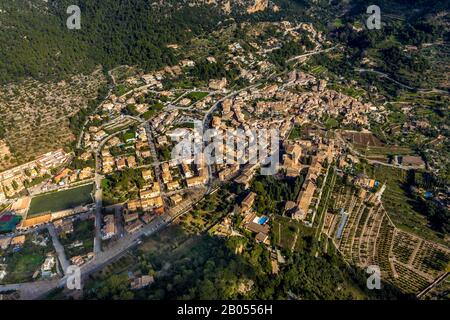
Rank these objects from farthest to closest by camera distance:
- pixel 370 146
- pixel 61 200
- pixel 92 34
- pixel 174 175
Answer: pixel 92 34 < pixel 370 146 < pixel 174 175 < pixel 61 200

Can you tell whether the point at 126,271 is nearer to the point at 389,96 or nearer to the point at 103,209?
the point at 103,209

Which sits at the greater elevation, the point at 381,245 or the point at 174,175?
the point at 174,175

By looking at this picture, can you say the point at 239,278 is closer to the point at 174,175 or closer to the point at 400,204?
the point at 174,175

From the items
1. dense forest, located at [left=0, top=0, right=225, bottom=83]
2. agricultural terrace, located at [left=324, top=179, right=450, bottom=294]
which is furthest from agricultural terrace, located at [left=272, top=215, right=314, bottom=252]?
dense forest, located at [left=0, top=0, right=225, bottom=83]

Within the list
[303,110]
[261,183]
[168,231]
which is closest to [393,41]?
[303,110]

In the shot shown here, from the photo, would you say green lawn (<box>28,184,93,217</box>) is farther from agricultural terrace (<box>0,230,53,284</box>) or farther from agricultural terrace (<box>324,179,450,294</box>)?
agricultural terrace (<box>324,179,450,294</box>)
